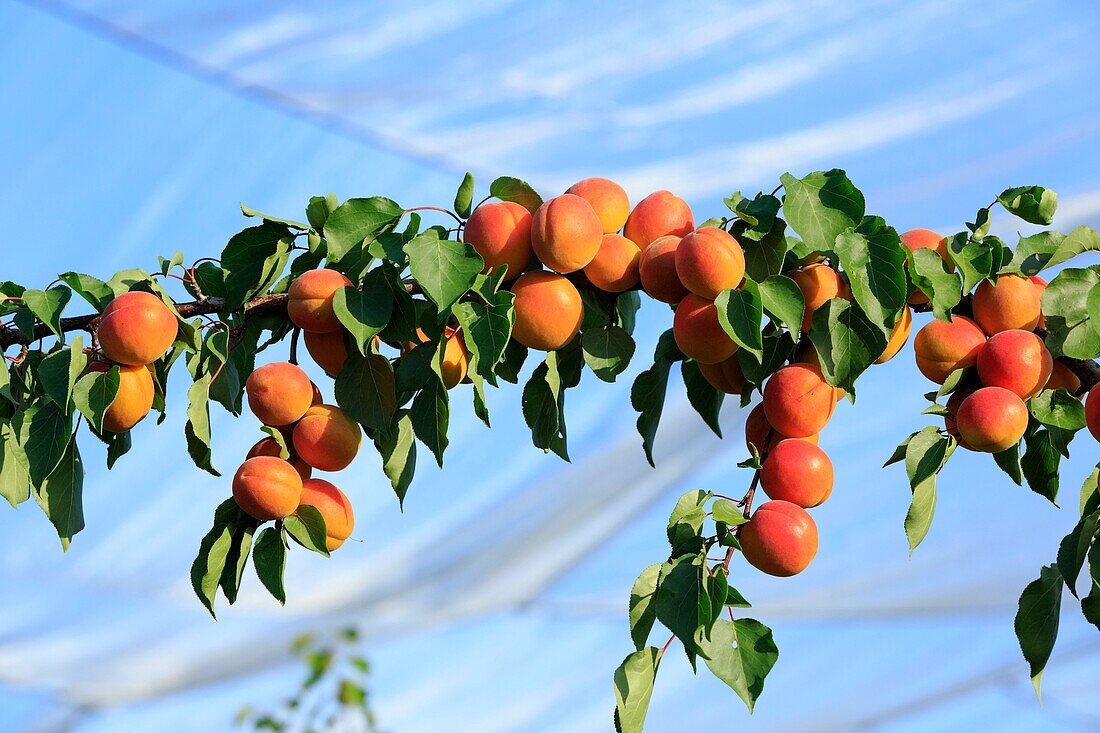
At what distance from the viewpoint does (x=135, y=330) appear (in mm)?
885

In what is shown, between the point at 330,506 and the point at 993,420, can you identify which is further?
the point at 330,506

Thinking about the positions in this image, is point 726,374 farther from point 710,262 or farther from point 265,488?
point 265,488

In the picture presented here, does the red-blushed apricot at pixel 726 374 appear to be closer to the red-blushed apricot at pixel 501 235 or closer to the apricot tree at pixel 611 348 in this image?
the apricot tree at pixel 611 348

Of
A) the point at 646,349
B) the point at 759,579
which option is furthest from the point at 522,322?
the point at 759,579

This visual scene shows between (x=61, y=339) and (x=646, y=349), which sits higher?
(x=646, y=349)

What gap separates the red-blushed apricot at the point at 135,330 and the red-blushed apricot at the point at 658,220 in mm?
347

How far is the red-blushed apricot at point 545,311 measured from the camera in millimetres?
890

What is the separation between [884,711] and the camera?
2.70 meters

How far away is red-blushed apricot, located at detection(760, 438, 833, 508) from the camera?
2.82 ft

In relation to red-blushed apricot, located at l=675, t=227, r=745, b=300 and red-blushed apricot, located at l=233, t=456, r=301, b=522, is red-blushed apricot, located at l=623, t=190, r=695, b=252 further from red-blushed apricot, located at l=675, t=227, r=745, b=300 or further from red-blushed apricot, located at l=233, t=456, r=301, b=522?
red-blushed apricot, located at l=233, t=456, r=301, b=522

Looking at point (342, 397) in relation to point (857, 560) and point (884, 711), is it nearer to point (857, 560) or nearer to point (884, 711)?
point (857, 560)

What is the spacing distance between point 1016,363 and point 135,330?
1.98 feet

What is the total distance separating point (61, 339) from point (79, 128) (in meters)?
1.45

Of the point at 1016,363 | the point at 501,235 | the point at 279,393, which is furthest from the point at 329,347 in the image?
the point at 1016,363
